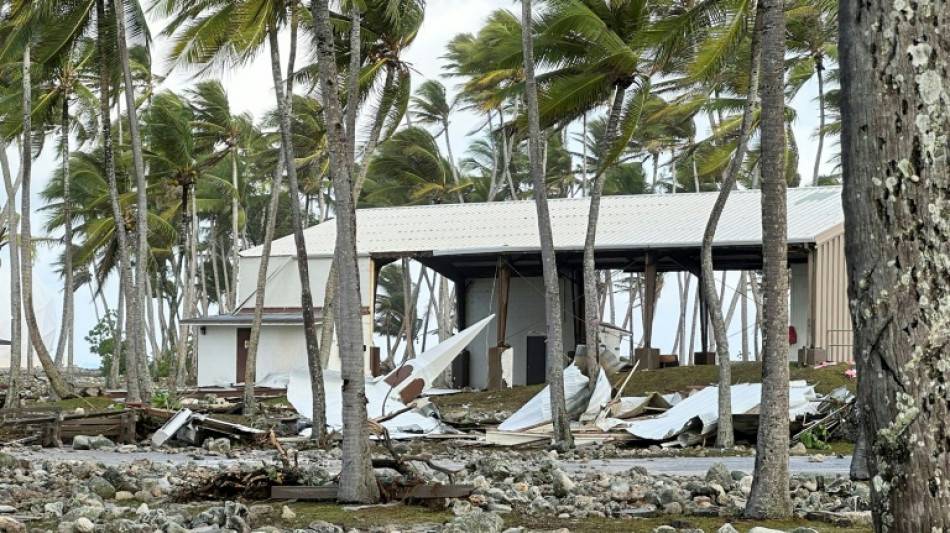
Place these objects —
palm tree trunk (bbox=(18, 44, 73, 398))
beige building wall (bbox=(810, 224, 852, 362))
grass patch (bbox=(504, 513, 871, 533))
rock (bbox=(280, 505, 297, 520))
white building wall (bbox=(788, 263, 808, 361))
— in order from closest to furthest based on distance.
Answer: grass patch (bbox=(504, 513, 871, 533)), rock (bbox=(280, 505, 297, 520)), beige building wall (bbox=(810, 224, 852, 362)), palm tree trunk (bbox=(18, 44, 73, 398)), white building wall (bbox=(788, 263, 808, 361))

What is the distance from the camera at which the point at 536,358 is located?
37656 millimetres

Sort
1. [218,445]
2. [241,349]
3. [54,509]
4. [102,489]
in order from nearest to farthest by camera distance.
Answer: [54,509], [102,489], [218,445], [241,349]

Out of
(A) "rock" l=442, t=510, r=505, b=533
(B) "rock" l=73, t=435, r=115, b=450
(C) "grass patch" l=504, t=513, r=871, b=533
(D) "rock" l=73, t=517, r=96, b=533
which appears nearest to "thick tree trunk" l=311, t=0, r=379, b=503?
(C) "grass patch" l=504, t=513, r=871, b=533

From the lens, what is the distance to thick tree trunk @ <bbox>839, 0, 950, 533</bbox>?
5137mm

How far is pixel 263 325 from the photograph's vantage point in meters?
37.5

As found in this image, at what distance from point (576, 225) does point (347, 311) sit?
81.9 feet

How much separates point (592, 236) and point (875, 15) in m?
18.8

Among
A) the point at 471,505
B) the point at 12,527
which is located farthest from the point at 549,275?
the point at 12,527

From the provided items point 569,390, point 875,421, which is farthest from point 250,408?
point 875,421

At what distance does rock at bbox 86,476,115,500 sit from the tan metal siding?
788 inches

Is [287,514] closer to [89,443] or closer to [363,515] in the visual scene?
[363,515]

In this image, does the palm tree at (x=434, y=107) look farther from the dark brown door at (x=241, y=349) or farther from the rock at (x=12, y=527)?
the rock at (x=12, y=527)

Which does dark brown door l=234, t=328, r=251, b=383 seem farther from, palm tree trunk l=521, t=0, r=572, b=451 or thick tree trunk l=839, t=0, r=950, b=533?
thick tree trunk l=839, t=0, r=950, b=533

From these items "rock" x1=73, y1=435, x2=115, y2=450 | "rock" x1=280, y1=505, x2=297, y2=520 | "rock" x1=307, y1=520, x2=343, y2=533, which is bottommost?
"rock" x1=73, y1=435, x2=115, y2=450
